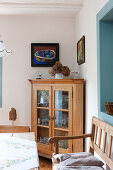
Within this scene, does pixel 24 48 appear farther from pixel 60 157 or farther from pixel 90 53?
pixel 60 157

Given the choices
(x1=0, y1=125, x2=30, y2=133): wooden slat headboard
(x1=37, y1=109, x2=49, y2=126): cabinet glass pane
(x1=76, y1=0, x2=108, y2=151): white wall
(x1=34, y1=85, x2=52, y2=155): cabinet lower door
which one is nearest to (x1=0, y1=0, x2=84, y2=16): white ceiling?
(x1=76, y1=0, x2=108, y2=151): white wall

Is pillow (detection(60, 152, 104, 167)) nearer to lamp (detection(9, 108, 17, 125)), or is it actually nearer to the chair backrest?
the chair backrest

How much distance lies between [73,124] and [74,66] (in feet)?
4.12

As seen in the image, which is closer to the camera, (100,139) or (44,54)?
(100,139)

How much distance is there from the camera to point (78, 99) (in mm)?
3215

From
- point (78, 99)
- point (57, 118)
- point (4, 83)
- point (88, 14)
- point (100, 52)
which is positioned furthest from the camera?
point (4, 83)

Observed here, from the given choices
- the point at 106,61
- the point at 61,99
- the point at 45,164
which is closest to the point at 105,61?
the point at 106,61

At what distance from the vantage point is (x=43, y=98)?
3611mm

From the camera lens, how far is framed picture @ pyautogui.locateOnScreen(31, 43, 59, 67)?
4.00 metres

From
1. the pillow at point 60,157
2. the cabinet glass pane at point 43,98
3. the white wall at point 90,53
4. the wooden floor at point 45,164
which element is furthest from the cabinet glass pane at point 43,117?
the pillow at point 60,157

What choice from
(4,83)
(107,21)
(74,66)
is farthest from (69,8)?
(4,83)

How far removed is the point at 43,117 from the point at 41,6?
183cm

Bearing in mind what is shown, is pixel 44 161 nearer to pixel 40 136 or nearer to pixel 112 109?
pixel 40 136

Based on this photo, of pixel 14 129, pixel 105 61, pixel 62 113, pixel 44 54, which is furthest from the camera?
pixel 44 54
